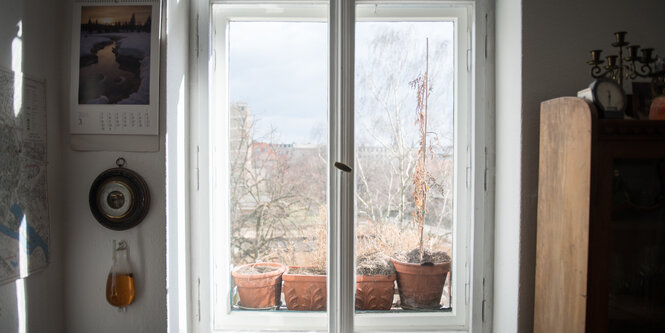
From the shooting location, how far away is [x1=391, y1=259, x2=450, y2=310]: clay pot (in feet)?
5.88

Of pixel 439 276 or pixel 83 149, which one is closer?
pixel 83 149

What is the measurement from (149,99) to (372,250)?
3.99 feet

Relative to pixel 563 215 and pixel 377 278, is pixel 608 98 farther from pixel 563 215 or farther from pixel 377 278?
pixel 377 278

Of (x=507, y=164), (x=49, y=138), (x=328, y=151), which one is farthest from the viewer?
(x=328, y=151)

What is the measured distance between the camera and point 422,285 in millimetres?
1800

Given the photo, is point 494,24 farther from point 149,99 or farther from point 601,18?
point 149,99

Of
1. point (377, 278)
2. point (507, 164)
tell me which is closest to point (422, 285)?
point (377, 278)

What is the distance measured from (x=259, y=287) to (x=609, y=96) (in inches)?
64.9

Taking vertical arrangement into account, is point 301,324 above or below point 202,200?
below

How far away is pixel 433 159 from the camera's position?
1.79 m

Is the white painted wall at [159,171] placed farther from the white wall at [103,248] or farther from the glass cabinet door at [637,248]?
the glass cabinet door at [637,248]

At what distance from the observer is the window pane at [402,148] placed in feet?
5.85

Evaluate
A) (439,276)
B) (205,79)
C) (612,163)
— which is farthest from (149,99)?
(612,163)

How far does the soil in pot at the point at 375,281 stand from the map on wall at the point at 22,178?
4.42ft
